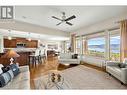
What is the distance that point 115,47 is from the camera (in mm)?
5590

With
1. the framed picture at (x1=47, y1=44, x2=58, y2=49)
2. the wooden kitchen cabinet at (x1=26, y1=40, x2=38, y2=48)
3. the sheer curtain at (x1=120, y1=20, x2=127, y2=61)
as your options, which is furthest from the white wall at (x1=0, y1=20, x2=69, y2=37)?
the framed picture at (x1=47, y1=44, x2=58, y2=49)

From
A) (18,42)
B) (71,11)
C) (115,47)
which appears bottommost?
(115,47)

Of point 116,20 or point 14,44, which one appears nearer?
point 116,20

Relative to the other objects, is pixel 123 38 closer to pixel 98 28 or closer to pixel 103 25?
pixel 103 25

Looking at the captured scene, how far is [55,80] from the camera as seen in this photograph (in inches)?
138

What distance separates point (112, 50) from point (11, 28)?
16.1 feet

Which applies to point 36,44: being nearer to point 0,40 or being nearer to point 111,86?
point 0,40

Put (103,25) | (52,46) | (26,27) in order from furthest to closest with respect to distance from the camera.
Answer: (52,46)
(26,27)
(103,25)

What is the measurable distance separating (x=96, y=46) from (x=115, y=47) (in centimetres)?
155

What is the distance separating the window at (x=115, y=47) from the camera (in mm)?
5418

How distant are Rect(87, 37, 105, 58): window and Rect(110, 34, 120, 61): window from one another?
637 mm

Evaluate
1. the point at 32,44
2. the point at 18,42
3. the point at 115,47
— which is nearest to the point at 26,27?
the point at 18,42

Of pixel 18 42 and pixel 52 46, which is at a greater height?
pixel 18 42
